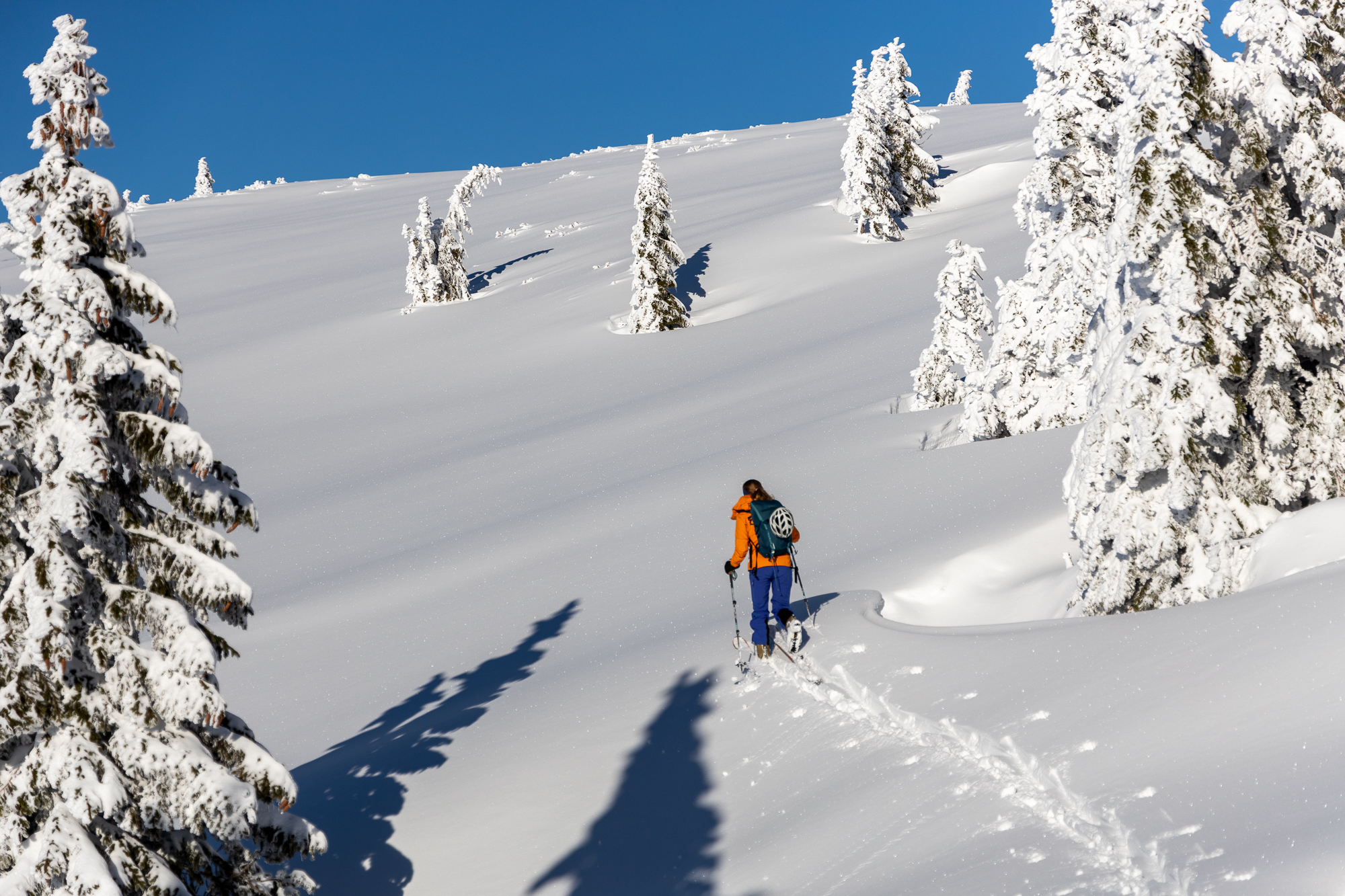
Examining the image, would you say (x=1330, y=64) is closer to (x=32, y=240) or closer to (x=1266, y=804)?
(x=1266, y=804)

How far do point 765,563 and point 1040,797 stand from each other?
4.68 meters

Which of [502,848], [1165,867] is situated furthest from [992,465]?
[1165,867]

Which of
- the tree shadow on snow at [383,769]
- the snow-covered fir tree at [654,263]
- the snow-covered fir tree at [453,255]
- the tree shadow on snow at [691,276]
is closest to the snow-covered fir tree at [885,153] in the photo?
the tree shadow on snow at [691,276]

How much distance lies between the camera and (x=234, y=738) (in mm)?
7664

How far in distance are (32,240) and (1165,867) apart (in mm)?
8503

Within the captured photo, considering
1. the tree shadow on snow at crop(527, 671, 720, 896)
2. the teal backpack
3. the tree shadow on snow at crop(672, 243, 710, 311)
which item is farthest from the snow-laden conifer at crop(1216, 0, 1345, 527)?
the tree shadow on snow at crop(672, 243, 710, 311)

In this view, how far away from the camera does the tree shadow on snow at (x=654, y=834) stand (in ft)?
25.1

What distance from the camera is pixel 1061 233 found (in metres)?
19.7

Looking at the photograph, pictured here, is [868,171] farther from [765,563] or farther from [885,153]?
[765,563]

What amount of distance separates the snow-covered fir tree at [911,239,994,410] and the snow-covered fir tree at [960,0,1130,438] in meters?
3.97

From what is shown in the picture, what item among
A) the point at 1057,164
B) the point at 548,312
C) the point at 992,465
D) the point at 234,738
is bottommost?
the point at 234,738

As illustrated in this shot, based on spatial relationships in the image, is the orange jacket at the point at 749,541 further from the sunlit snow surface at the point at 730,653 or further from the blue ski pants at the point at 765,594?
the sunlit snow surface at the point at 730,653

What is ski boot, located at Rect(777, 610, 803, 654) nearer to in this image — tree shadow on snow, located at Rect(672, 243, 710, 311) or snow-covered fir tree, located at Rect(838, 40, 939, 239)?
tree shadow on snow, located at Rect(672, 243, 710, 311)

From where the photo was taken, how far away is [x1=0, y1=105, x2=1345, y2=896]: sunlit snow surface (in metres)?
6.02
